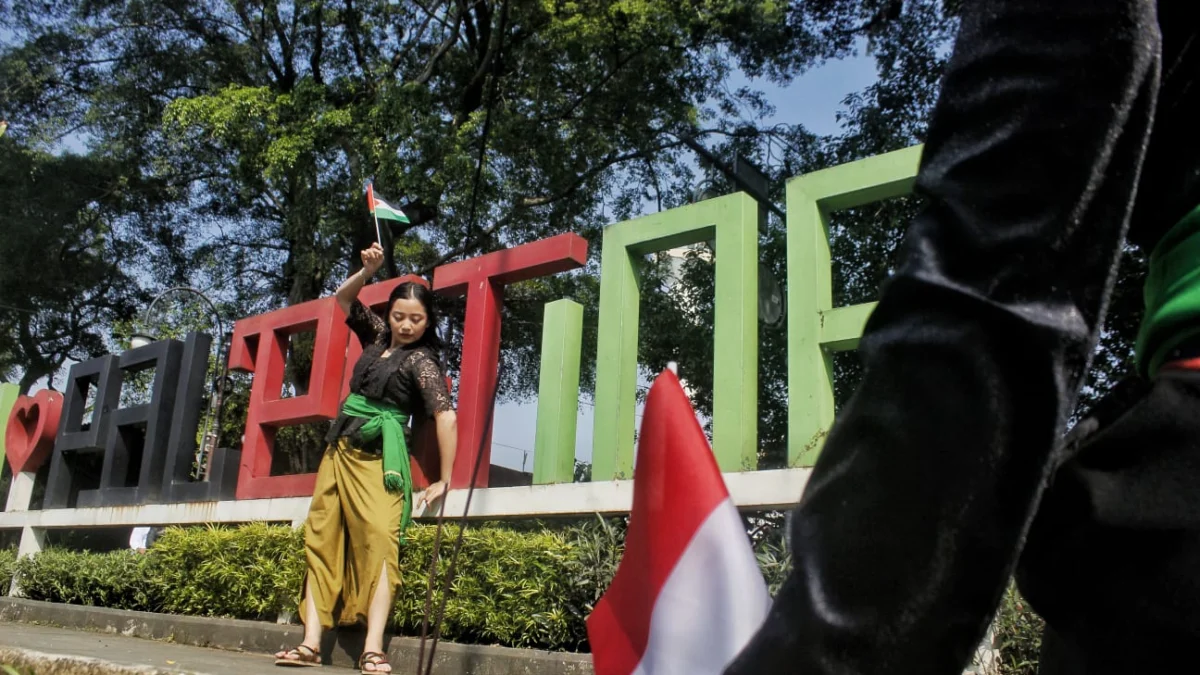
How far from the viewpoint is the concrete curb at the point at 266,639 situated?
3579 mm

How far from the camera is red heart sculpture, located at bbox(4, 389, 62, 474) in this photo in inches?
381

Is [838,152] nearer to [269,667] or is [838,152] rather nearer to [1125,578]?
[269,667]

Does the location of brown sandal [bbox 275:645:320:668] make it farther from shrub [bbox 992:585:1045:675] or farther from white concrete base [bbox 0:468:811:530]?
shrub [bbox 992:585:1045:675]

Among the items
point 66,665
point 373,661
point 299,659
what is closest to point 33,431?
point 299,659

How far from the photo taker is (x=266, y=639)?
4578mm

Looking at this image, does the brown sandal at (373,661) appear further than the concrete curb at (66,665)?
Yes

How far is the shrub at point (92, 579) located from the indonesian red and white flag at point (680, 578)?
534 centimetres

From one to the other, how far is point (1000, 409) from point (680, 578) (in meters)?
0.76

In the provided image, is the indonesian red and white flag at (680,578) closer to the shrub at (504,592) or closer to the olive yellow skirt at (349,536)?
the shrub at (504,592)

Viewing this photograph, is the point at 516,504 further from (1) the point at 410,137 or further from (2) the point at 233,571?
(1) the point at 410,137

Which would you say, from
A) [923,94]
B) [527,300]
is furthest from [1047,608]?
[527,300]

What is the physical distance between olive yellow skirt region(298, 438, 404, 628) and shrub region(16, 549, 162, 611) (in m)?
2.29

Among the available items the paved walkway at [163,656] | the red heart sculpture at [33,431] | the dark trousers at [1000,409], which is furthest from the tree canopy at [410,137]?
the dark trousers at [1000,409]

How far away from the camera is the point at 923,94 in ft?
37.3
